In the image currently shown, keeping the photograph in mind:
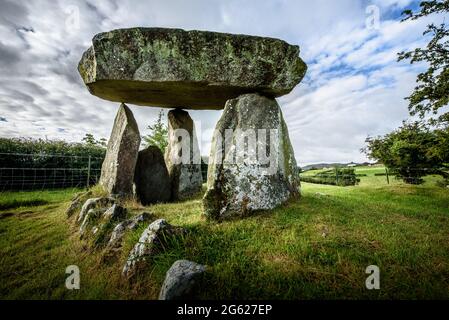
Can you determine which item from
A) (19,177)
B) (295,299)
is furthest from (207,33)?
(19,177)

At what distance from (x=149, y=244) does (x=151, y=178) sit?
4.87 meters

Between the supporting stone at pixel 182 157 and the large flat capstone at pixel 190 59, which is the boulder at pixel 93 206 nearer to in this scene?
the large flat capstone at pixel 190 59

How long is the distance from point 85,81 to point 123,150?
6.77ft

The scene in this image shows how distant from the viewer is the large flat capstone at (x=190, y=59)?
502 centimetres

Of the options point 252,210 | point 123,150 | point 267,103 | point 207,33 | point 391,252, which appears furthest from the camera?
point 123,150

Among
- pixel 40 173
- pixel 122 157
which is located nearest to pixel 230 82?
pixel 122 157

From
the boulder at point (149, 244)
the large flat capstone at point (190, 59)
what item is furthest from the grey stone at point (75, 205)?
the boulder at point (149, 244)

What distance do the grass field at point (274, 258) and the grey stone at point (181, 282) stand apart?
0.50ft

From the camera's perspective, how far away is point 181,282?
8.25ft

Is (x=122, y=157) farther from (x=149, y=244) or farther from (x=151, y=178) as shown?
(x=149, y=244)

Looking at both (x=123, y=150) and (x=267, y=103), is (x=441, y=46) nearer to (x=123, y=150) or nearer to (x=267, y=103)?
(x=267, y=103)

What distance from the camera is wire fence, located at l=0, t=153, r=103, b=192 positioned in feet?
37.3
